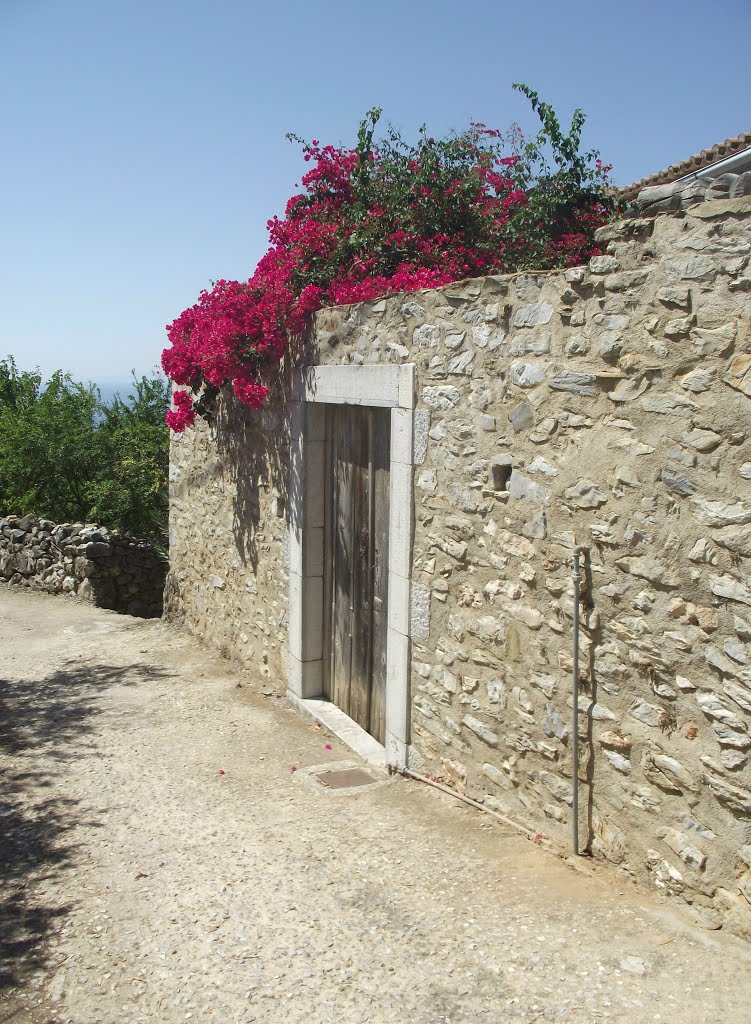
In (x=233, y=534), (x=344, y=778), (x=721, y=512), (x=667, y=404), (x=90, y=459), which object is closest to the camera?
(x=721, y=512)

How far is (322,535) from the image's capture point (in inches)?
256

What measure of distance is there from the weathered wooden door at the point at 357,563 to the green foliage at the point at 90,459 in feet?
19.6

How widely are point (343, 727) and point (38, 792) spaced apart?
2.01 m

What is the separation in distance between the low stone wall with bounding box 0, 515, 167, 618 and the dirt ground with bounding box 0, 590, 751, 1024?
570 centimetres

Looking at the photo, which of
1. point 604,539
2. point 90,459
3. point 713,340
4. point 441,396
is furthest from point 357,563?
point 90,459

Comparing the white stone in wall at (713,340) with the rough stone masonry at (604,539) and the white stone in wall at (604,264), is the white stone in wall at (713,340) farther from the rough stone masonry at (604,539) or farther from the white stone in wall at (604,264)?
the white stone in wall at (604,264)

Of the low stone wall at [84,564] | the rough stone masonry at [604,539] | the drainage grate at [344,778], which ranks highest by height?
the rough stone masonry at [604,539]

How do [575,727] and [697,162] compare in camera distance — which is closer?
[575,727]

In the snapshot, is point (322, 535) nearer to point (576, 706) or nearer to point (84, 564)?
point (576, 706)

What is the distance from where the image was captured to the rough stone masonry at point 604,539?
3285 mm

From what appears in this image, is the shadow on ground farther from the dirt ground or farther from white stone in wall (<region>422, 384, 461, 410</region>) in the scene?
white stone in wall (<region>422, 384, 461, 410</region>)

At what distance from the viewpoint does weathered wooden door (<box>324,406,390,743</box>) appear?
5.69m

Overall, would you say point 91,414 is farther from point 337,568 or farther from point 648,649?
point 648,649

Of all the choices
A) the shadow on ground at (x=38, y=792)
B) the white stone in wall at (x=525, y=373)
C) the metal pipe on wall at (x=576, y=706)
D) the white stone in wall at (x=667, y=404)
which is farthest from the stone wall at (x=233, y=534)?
the white stone in wall at (x=667, y=404)
